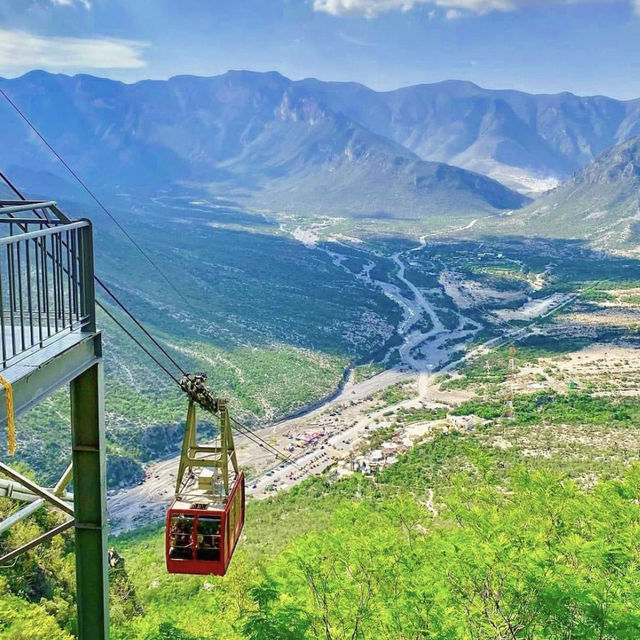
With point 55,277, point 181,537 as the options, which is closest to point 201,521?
point 181,537

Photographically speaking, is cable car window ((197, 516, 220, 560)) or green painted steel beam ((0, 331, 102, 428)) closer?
green painted steel beam ((0, 331, 102, 428))

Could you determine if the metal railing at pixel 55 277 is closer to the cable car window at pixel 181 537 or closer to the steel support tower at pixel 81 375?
the steel support tower at pixel 81 375

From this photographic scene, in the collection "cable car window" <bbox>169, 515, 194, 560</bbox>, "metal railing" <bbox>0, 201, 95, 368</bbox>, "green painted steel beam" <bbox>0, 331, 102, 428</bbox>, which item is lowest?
"cable car window" <bbox>169, 515, 194, 560</bbox>

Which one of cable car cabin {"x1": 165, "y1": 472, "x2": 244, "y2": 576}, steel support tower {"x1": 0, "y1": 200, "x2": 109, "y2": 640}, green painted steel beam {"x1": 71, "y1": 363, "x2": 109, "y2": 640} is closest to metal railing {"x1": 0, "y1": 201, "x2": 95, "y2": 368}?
steel support tower {"x1": 0, "y1": 200, "x2": 109, "y2": 640}

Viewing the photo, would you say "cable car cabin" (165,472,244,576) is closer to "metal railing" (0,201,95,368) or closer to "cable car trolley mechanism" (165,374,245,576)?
"cable car trolley mechanism" (165,374,245,576)

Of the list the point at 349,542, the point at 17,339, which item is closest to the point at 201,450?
the point at 349,542

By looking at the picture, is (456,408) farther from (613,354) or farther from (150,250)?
(150,250)

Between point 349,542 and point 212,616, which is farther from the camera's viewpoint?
point 212,616

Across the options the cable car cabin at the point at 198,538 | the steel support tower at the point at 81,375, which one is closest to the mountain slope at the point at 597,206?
the cable car cabin at the point at 198,538
